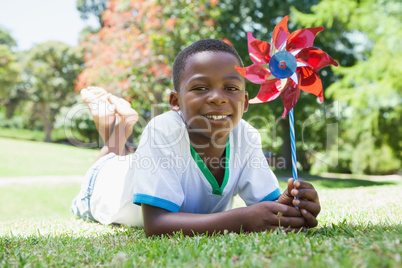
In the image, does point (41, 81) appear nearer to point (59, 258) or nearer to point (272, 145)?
point (272, 145)

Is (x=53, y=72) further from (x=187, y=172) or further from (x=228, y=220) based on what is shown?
(x=228, y=220)

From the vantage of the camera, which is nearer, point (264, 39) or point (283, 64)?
point (283, 64)

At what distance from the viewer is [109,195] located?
301 centimetres

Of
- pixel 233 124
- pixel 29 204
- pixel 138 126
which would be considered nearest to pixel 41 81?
pixel 138 126

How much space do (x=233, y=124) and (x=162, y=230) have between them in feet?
2.87

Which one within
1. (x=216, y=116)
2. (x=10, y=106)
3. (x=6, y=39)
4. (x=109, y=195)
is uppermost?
(x=6, y=39)

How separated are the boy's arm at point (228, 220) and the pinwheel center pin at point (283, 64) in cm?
80

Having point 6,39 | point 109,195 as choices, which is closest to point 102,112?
point 109,195

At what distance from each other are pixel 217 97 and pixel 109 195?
1.44 metres

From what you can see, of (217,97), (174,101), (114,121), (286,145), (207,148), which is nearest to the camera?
(217,97)

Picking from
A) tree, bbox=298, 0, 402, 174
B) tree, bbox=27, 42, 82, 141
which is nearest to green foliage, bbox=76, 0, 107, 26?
tree, bbox=27, 42, 82, 141

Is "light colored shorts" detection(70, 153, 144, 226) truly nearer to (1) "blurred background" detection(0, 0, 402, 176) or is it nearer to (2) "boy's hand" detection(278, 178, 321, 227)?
(2) "boy's hand" detection(278, 178, 321, 227)

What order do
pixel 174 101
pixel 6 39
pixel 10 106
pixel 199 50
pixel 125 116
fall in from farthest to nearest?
pixel 6 39 < pixel 10 106 < pixel 125 116 < pixel 174 101 < pixel 199 50

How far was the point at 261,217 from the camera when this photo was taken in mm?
1877
